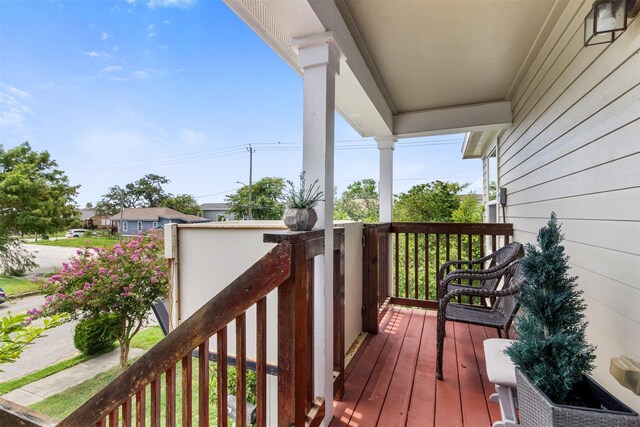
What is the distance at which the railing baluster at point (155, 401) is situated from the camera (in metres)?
1.19

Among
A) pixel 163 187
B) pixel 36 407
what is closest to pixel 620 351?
pixel 36 407

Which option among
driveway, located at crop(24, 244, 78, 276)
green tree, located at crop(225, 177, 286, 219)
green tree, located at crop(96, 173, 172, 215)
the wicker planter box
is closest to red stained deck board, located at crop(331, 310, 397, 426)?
the wicker planter box

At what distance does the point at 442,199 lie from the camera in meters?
7.26

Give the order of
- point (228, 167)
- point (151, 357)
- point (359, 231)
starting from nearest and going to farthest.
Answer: point (151, 357), point (359, 231), point (228, 167)

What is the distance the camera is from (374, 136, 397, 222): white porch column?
3746 millimetres

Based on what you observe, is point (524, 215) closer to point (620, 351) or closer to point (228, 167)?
point (620, 351)

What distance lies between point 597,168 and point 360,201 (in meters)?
5.43

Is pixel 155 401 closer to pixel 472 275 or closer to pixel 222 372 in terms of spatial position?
pixel 222 372

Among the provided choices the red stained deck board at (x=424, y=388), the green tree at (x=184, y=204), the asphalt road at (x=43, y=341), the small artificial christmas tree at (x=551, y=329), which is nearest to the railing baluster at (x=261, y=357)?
the red stained deck board at (x=424, y=388)

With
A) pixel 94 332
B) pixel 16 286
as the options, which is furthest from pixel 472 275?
pixel 94 332

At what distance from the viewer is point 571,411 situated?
0.93m

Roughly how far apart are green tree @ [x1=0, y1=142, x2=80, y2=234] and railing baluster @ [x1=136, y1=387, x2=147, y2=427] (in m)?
3.75

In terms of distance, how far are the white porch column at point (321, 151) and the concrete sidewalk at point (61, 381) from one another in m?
5.28

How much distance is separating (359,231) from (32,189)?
486 centimetres
